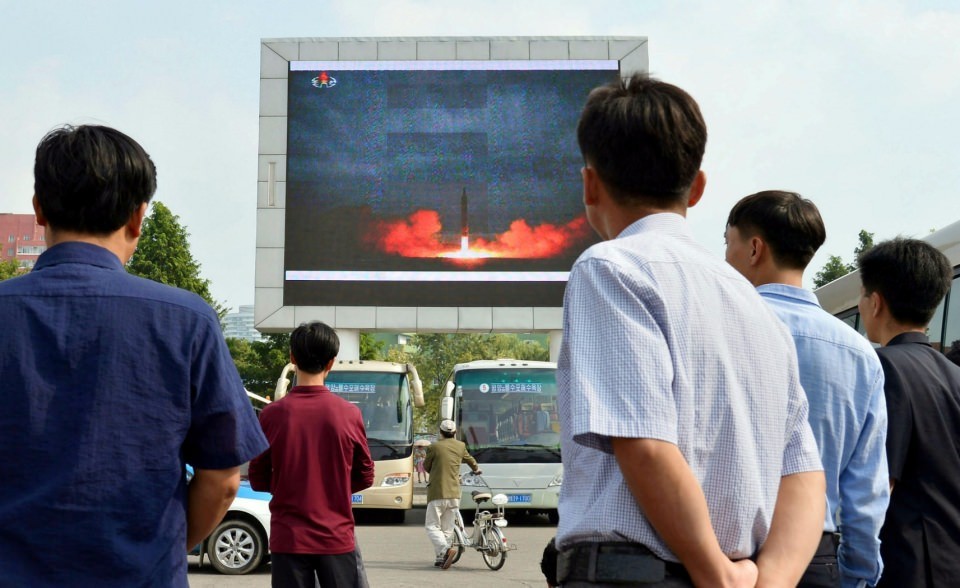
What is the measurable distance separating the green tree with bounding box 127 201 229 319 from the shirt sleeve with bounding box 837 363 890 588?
148 feet

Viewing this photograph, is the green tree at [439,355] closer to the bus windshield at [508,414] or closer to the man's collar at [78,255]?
the bus windshield at [508,414]

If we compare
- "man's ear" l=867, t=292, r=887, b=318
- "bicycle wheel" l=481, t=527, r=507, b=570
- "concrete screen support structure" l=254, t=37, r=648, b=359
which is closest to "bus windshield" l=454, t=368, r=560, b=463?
"bicycle wheel" l=481, t=527, r=507, b=570

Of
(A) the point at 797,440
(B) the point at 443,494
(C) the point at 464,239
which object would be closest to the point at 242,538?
(B) the point at 443,494

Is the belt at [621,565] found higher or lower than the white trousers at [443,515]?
higher

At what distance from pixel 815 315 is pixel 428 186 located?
2455cm

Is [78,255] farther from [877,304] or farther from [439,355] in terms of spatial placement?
[439,355]

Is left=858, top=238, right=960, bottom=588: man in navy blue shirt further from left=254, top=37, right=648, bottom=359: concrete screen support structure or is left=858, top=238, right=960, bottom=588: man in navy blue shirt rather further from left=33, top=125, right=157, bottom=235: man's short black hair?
left=254, top=37, right=648, bottom=359: concrete screen support structure

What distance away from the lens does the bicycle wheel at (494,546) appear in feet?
41.4

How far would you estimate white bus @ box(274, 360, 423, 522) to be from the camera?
63.1 feet

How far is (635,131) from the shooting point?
210 centimetres

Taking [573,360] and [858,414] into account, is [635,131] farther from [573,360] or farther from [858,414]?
[858,414]

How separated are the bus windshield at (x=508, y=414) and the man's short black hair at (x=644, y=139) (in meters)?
17.2

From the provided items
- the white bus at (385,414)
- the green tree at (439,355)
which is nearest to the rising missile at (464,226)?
the white bus at (385,414)

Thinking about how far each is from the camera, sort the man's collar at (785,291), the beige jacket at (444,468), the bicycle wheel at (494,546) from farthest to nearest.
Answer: the beige jacket at (444,468) < the bicycle wheel at (494,546) < the man's collar at (785,291)
